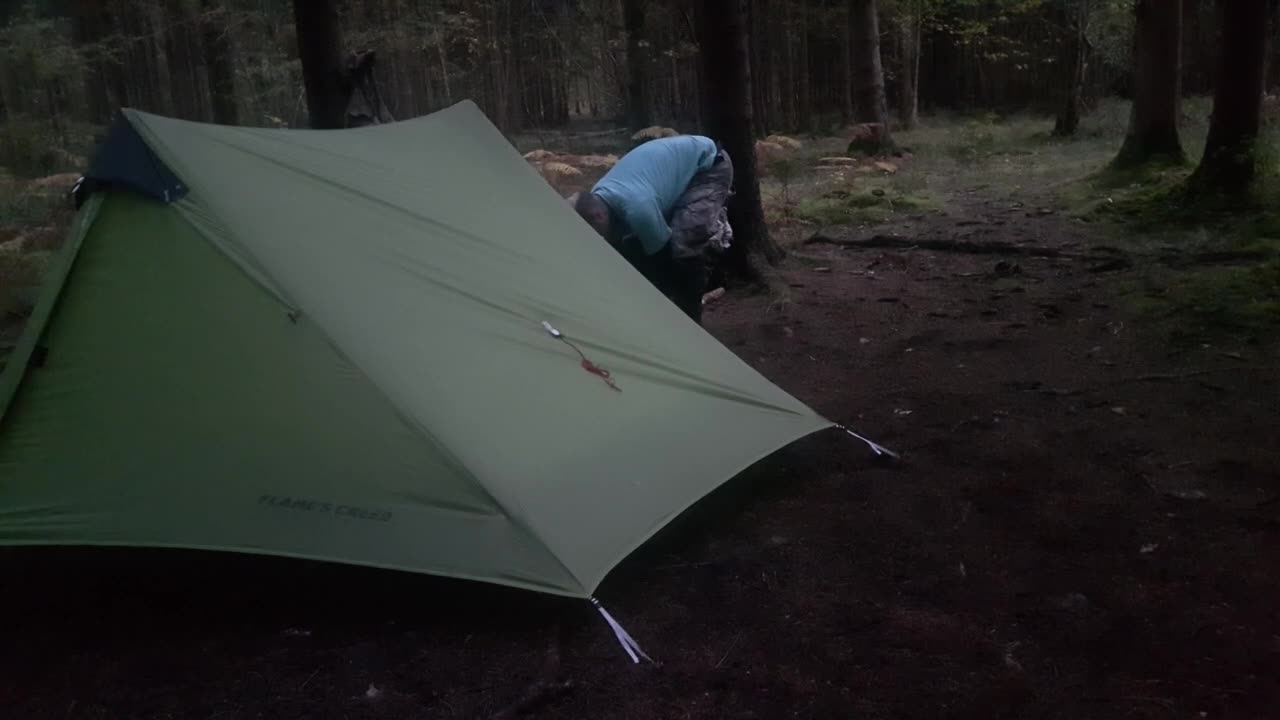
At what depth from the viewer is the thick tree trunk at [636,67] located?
528 inches

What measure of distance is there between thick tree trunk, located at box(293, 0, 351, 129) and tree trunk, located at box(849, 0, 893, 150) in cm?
1054

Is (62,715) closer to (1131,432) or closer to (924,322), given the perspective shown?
(1131,432)

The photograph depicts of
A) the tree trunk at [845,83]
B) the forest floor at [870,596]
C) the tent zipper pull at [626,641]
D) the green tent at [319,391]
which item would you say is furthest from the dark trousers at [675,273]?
the tree trunk at [845,83]

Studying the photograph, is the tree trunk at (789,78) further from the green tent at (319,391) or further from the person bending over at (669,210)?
the green tent at (319,391)

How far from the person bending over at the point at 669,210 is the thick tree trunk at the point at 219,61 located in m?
8.07

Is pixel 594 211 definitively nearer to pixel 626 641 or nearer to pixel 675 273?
pixel 675 273

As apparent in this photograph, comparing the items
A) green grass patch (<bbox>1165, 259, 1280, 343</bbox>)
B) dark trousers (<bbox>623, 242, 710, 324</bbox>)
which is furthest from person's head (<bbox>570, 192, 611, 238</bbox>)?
green grass patch (<bbox>1165, 259, 1280, 343</bbox>)

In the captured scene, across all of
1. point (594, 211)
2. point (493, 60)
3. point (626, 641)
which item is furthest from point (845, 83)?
point (626, 641)

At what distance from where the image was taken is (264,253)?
320cm

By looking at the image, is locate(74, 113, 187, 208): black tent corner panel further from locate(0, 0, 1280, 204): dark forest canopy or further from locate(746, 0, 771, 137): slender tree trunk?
locate(746, 0, 771, 137): slender tree trunk

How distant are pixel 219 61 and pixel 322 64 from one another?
696 centimetres

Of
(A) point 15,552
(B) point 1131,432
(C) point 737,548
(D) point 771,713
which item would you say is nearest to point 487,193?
(C) point 737,548

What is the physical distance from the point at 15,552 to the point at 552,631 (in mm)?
2088

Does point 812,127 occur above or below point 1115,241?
above
